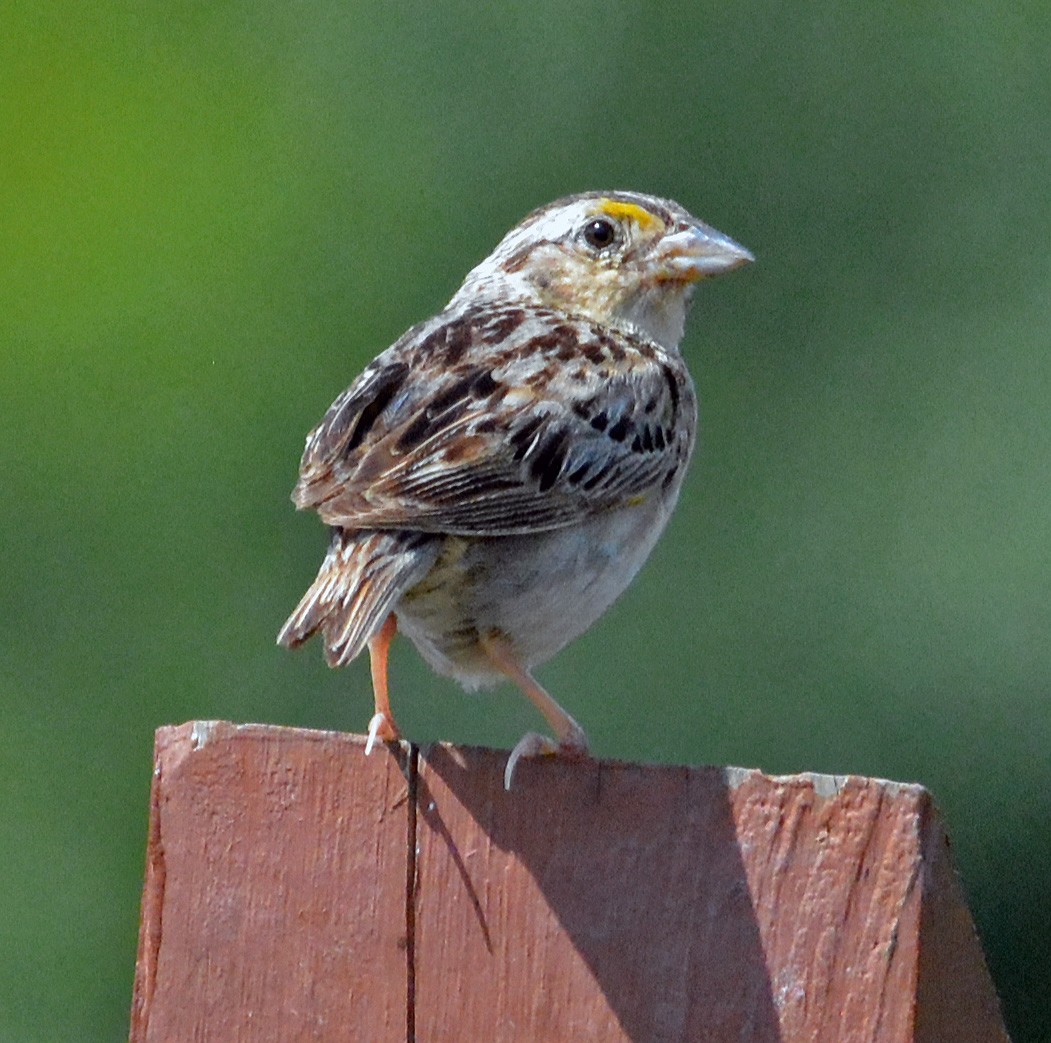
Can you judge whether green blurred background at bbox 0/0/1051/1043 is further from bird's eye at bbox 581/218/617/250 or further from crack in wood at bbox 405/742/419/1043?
crack in wood at bbox 405/742/419/1043

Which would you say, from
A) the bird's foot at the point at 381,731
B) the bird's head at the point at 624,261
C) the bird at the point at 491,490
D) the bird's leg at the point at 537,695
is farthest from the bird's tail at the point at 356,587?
the bird's head at the point at 624,261

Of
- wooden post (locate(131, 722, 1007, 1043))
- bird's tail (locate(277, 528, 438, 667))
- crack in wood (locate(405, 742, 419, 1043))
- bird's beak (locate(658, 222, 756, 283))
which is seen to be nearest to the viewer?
wooden post (locate(131, 722, 1007, 1043))

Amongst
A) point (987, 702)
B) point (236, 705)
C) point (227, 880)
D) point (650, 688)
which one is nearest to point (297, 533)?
point (236, 705)

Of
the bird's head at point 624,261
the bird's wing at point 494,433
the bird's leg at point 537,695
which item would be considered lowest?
the bird's leg at point 537,695

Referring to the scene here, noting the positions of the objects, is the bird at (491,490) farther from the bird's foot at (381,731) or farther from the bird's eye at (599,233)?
the bird's eye at (599,233)

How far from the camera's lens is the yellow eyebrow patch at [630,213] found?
5805mm

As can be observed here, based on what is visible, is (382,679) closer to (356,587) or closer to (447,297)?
(356,587)

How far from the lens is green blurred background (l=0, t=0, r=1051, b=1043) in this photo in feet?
32.5

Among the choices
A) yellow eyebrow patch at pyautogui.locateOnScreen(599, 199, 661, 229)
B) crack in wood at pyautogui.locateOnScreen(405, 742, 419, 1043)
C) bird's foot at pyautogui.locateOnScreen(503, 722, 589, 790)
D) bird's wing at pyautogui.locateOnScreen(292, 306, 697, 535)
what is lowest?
crack in wood at pyautogui.locateOnScreen(405, 742, 419, 1043)

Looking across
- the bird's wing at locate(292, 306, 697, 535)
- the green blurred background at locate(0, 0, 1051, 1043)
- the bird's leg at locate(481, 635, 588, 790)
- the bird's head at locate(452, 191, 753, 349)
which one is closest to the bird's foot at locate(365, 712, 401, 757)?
the bird's leg at locate(481, 635, 588, 790)

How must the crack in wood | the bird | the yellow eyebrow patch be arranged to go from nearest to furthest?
1. the crack in wood
2. the bird
3. the yellow eyebrow patch

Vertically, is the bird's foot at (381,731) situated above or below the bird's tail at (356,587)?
below

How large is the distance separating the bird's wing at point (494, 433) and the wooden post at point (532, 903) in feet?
2.60

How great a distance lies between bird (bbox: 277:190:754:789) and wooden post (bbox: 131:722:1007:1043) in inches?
14.9
